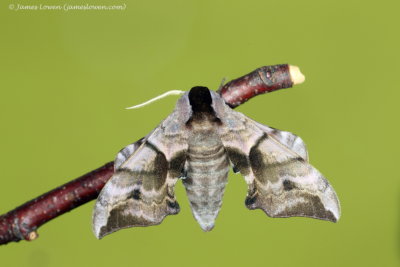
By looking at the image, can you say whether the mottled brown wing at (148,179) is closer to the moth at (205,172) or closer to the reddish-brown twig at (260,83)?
the moth at (205,172)

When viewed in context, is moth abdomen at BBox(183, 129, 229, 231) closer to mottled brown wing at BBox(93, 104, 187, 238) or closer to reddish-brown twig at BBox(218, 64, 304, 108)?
mottled brown wing at BBox(93, 104, 187, 238)

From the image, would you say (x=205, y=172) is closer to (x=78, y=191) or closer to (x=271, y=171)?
(x=271, y=171)

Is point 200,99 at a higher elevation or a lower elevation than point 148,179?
higher

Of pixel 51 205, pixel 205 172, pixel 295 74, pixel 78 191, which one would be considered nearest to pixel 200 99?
pixel 205 172

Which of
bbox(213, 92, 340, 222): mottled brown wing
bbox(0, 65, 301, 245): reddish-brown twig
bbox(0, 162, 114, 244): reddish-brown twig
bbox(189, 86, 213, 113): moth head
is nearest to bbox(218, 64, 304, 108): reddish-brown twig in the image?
bbox(0, 65, 301, 245): reddish-brown twig

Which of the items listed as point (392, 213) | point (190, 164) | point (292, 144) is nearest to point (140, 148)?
point (190, 164)

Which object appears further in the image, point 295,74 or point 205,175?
point 295,74

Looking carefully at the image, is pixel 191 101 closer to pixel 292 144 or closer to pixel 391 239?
pixel 292 144
